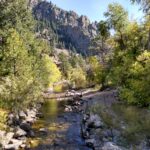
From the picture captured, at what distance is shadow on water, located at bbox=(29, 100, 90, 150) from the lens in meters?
29.7

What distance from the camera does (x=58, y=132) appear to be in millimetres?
35281

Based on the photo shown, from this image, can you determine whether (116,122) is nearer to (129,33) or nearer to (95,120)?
(95,120)

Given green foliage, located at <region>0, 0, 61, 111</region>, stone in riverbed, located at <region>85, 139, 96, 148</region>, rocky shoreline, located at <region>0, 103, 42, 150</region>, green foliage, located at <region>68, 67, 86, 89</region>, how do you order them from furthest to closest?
1. green foliage, located at <region>68, 67, 86, 89</region>
2. green foliage, located at <region>0, 0, 61, 111</region>
3. rocky shoreline, located at <region>0, 103, 42, 150</region>
4. stone in riverbed, located at <region>85, 139, 96, 148</region>

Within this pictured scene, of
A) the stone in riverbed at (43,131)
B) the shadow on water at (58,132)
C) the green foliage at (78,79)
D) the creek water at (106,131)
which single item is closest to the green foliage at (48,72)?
the green foliage at (78,79)

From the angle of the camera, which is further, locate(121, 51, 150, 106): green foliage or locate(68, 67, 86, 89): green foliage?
locate(68, 67, 86, 89): green foliage

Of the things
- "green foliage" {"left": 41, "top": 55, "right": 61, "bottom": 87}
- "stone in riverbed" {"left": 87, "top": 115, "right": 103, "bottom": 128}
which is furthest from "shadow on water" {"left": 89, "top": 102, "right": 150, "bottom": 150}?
"green foliage" {"left": 41, "top": 55, "right": 61, "bottom": 87}

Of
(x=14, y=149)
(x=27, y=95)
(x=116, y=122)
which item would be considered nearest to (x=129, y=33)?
(x=27, y=95)

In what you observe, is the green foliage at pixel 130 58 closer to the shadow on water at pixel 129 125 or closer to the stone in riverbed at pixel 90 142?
the shadow on water at pixel 129 125

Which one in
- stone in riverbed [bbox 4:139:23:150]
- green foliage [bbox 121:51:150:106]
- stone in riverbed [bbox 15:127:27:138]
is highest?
green foliage [bbox 121:51:150:106]

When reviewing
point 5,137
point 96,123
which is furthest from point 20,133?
point 96,123

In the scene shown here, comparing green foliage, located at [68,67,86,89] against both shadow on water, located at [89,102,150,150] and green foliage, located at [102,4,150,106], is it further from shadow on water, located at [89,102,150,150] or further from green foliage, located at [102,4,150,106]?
shadow on water, located at [89,102,150,150]

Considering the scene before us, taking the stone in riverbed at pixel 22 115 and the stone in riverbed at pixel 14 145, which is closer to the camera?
the stone in riverbed at pixel 14 145

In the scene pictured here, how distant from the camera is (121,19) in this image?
189 ft

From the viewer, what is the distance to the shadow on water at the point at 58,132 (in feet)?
97.3
